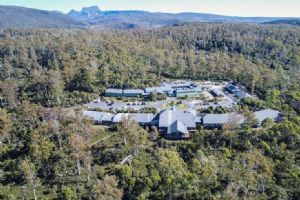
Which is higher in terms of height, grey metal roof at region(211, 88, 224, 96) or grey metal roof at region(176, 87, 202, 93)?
grey metal roof at region(176, 87, 202, 93)

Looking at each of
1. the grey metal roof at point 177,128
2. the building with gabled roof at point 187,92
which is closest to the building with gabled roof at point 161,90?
the building with gabled roof at point 187,92

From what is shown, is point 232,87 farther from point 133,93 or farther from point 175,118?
point 175,118

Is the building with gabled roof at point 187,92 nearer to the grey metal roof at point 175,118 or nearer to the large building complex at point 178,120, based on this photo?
the large building complex at point 178,120

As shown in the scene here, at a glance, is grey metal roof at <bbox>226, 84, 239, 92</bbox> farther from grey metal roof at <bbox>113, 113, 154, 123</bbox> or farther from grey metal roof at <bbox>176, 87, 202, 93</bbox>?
grey metal roof at <bbox>113, 113, 154, 123</bbox>

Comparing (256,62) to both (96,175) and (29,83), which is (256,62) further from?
(96,175)

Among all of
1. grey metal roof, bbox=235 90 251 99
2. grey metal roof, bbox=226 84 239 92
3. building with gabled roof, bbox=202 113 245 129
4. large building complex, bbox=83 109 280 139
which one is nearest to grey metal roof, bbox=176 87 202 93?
grey metal roof, bbox=226 84 239 92

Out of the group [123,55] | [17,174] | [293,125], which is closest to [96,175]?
[17,174]

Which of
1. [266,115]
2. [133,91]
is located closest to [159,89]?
[133,91]
